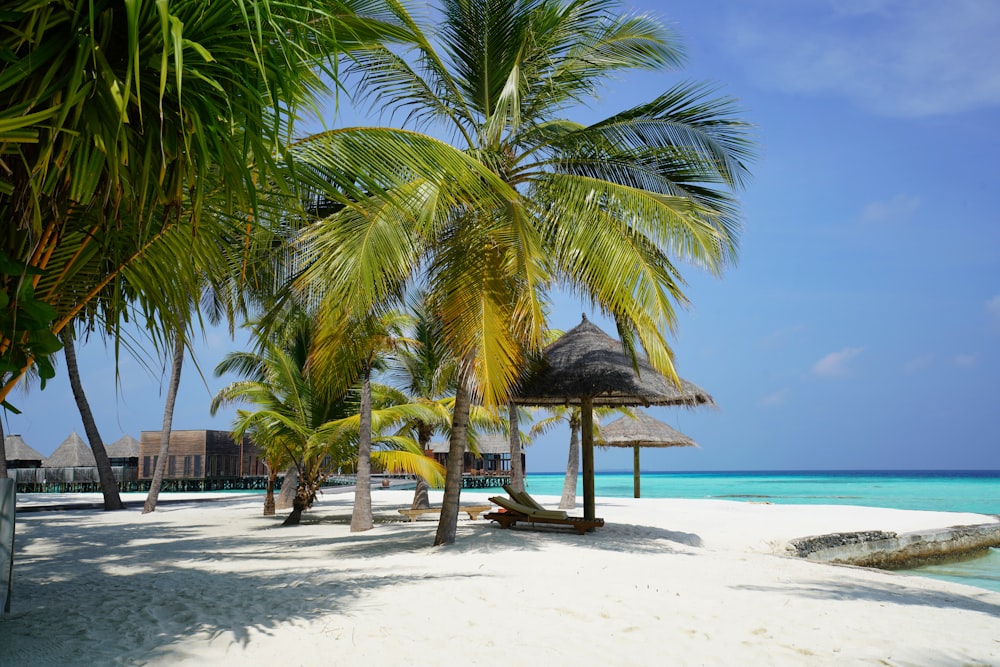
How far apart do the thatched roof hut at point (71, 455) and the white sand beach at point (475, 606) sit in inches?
820

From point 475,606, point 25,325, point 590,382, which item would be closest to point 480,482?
point 590,382

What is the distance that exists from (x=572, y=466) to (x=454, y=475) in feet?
28.8

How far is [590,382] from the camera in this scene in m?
9.88

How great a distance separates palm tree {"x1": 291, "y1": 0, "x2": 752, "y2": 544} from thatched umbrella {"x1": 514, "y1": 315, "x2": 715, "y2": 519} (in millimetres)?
905

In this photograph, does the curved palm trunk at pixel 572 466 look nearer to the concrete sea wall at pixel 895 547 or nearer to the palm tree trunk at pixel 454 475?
the concrete sea wall at pixel 895 547

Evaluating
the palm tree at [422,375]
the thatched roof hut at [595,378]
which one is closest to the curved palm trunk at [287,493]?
the palm tree at [422,375]

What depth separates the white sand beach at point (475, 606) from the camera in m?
4.10

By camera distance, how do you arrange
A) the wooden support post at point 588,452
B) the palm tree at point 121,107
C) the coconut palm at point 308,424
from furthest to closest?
the coconut palm at point 308,424 → the wooden support post at point 588,452 → the palm tree at point 121,107

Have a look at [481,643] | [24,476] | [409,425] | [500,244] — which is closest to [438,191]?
[500,244]

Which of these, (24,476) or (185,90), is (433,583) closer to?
(185,90)

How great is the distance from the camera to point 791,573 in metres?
7.23

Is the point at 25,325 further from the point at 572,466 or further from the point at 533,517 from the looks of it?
the point at 572,466

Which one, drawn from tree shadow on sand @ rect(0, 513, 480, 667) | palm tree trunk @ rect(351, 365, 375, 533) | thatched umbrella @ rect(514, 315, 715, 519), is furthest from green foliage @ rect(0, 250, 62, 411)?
palm tree trunk @ rect(351, 365, 375, 533)

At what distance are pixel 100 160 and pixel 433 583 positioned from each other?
442 centimetres
